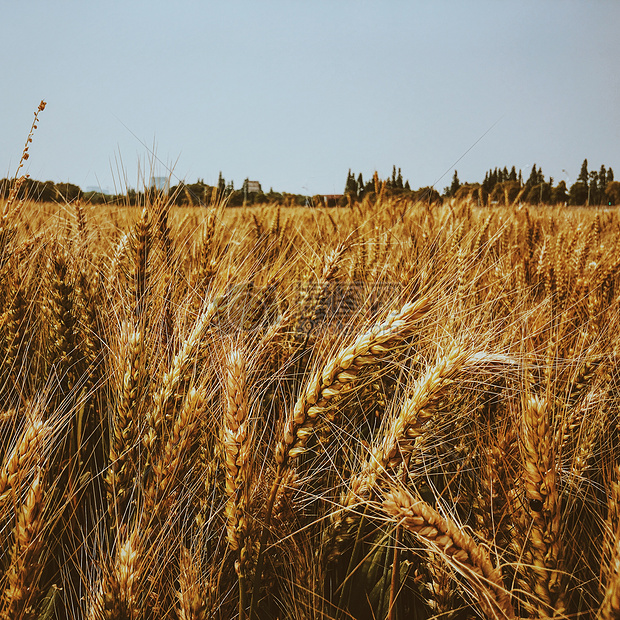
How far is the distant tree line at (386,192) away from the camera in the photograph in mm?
2373

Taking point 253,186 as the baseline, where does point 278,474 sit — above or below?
below

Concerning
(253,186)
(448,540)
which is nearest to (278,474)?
(448,540)

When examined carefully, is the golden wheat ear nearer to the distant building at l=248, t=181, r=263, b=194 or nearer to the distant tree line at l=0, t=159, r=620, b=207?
the distant tree line at l=0, t=159, r=620, b=207

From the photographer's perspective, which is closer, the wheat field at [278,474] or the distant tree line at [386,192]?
the wheat field at [278,474]

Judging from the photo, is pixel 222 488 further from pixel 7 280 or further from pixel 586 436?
pixel 7 280

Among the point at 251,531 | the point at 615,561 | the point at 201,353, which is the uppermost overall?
the point at 201,353

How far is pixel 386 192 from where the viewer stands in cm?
536

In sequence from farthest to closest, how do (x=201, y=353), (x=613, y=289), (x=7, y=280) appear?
1. (x=613, y=289)
2. (x=7, y=280)
3. (x=201, y=353)

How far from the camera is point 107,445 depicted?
5.18 feet

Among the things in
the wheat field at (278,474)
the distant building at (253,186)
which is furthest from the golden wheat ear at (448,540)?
the distant building at (253,186)

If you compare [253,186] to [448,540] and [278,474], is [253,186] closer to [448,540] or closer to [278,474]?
[278,474]

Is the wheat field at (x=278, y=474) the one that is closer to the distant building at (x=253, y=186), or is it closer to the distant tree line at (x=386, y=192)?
the distant tree line at (x=386, y=192)

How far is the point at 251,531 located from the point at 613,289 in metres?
2.75

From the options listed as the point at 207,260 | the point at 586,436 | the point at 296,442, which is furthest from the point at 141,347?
the point at 586,436
